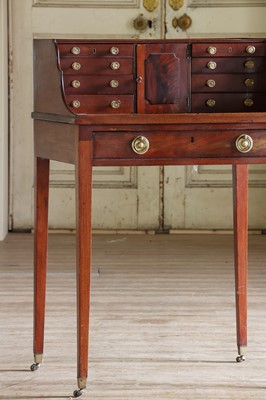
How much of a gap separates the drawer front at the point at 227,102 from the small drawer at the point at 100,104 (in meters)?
0.21

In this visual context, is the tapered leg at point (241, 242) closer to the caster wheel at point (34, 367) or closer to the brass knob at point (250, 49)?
the brass knob at point (250, 49)

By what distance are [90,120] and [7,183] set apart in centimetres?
320

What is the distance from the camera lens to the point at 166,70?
2.80 m

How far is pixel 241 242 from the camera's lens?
9.52 feet

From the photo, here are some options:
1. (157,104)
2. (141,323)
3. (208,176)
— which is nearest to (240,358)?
(141,323)

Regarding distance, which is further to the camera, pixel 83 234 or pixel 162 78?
pixel 162 78

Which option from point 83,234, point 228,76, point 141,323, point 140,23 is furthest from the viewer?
point 140,23

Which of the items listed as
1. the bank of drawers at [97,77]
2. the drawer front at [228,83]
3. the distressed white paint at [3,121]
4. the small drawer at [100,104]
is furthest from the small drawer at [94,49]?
the distressed white paint at [3,121]

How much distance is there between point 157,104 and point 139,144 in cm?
40

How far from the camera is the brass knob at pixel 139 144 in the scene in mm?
2451

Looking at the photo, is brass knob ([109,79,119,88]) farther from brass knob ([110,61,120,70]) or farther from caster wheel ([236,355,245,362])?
caster wheel ([236,355,245,362])

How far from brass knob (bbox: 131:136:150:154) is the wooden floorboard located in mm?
706

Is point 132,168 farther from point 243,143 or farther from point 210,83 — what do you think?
point 243,143

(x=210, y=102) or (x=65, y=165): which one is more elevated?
(x=210, y=102)
